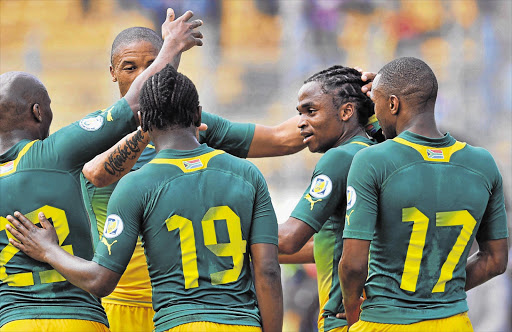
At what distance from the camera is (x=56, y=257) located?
402 cm

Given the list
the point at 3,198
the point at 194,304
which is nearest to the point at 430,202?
the point at 194,304

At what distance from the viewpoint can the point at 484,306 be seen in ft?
34.8

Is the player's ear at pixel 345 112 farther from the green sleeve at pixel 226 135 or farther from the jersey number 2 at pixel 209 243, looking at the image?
the jersey number 2 at pixel 209 243

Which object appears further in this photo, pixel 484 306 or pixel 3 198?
pixel 484 306

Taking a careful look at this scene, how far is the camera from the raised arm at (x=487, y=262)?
4500 mm

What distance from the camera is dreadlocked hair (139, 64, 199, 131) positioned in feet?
13.0

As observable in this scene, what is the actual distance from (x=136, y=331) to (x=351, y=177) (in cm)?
195

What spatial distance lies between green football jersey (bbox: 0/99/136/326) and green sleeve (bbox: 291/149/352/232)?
1.22m

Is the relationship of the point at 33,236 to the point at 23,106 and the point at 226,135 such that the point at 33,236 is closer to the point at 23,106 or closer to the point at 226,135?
the point at 23,106

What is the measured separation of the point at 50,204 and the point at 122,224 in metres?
0.57

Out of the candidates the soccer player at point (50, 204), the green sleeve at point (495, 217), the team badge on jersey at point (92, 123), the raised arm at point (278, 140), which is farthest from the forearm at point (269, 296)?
the raised arm at point (278, 140)

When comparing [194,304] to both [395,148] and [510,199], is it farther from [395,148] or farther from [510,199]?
[510,199]

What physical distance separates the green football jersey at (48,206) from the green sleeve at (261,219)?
34.4 inches

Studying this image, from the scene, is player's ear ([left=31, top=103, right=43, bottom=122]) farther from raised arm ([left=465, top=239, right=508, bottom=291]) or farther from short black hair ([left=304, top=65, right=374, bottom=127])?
raised arm ([left=465, top=239, right=508, bottom=291])
